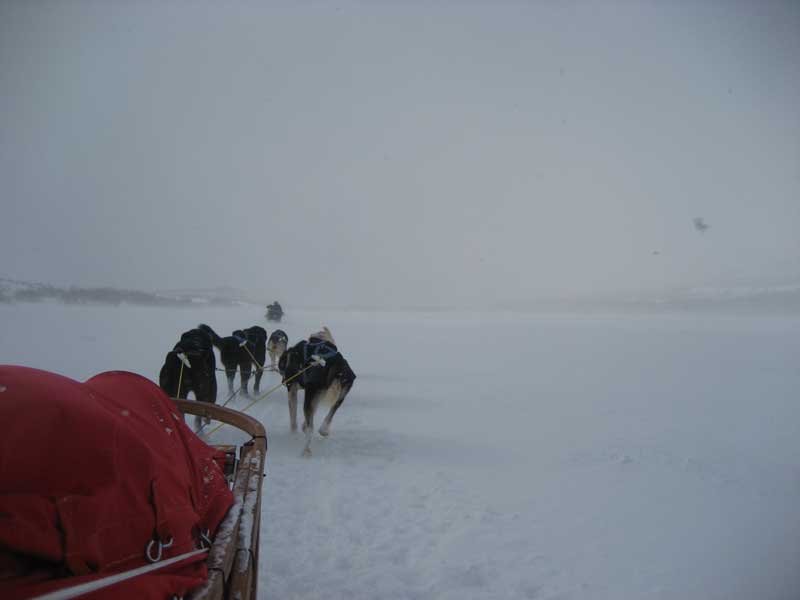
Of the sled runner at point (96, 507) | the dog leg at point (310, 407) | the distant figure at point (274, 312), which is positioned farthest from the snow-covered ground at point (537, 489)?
the distant figure at point (274, 312)

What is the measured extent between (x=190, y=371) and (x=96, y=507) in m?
4.22

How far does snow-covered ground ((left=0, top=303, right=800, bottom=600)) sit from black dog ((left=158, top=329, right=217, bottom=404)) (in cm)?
117

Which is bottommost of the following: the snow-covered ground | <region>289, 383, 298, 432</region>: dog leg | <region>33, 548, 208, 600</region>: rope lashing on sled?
the snow-covered ground

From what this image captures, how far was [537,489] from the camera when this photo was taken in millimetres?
4203

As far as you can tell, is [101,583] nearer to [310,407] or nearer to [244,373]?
[310,407]

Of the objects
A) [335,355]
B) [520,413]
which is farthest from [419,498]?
[520,413]

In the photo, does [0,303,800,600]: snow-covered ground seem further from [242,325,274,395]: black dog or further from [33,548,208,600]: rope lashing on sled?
[33,548,208,600]: rope lashing on sled

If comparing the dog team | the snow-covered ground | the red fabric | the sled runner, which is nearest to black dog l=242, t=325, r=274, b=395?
the snow-covered ground

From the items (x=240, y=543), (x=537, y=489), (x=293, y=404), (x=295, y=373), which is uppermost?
(x=240, y=543)

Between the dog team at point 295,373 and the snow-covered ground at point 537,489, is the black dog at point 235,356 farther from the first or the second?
the dog team at point 295,373

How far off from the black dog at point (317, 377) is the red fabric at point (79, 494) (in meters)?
3.62

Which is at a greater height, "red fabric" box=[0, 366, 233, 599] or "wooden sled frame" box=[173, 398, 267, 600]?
"red fabric" box=[0, 366, 233, 599]

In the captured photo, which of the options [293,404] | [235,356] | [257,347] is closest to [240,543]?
[293,404]

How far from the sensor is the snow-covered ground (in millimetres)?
2688
